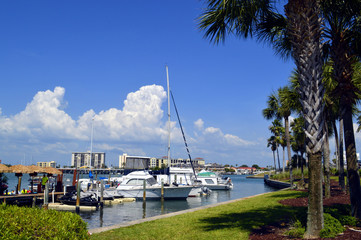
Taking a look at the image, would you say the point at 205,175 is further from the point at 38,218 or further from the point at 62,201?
the point at 38,218

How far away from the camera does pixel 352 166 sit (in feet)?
38.7

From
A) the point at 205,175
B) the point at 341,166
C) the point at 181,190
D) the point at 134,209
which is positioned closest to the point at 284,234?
the point at 341,166

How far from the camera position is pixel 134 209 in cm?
3092

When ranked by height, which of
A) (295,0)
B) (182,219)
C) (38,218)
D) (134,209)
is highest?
(295,0)

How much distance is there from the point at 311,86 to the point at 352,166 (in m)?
4.79

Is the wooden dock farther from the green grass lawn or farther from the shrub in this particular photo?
the shrub

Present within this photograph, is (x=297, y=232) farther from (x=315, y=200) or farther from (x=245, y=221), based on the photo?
(x=245, y=221)

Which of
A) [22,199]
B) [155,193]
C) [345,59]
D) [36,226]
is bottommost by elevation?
[155,193]

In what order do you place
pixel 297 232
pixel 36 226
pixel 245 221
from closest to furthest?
1. pixel 36 226
2. pixel 297 232
3. pixel 245 221

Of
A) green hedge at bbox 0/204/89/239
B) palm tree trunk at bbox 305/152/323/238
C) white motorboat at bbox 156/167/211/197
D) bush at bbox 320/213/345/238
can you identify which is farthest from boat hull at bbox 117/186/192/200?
green hedge at bbox 0/204/89/239

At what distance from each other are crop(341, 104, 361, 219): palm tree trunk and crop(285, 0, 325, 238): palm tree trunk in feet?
9.99

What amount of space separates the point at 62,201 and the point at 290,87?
984 inches

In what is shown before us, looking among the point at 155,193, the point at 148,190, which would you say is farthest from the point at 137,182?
the point at 155,193

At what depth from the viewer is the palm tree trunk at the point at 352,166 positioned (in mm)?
10906
